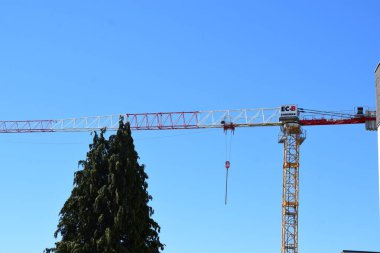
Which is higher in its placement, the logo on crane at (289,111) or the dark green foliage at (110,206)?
the logo on crane at (289,111)

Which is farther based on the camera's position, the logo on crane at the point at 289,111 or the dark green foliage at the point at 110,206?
the logo on crane at the point at 289,111

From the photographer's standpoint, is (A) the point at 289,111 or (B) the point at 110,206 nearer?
(B) the point at 110,206

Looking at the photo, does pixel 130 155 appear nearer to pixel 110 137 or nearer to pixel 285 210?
pixel 110 137

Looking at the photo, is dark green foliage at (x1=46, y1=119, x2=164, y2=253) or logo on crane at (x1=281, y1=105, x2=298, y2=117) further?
logo on crane at (x1=281, y1=105, x2=298, y2=117)

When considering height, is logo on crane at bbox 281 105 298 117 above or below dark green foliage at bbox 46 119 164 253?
above

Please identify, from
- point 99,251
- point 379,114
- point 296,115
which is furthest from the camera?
point 296,115

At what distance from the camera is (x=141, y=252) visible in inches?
1854

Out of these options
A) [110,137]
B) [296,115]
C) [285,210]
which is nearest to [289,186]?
[285,210]

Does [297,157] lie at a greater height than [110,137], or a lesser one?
greater

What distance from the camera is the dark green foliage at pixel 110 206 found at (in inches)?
1810

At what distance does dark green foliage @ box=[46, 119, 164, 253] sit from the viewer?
45969 millimetres

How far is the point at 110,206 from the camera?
46.6 metres

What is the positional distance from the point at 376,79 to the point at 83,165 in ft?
62.8

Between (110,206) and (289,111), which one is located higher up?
(289,111)
